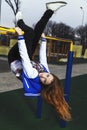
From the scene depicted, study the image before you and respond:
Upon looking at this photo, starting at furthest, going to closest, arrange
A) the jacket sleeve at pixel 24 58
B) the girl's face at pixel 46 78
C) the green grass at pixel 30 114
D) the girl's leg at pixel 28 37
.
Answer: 1. the green grass at pixel 30 114
2. the girl's leg at pixel 28 37
3. the girl's face at pixel 46 78
4. the jacket sleeve at pixel 24 58

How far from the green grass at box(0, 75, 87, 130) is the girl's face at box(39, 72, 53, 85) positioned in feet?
5.11

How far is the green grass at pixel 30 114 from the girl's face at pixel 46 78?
1556 millimetres

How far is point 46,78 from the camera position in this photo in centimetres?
472

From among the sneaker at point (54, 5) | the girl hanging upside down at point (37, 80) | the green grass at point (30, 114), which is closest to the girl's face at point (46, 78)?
the girl hanging upside down at point (37, 80)

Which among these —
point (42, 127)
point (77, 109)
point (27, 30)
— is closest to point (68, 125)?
point (42, 127)

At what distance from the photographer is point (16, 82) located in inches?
399

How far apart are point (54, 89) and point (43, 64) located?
692 millimetres

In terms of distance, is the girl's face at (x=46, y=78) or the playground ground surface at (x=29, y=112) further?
the playground ground surface at (x=29, y=112)

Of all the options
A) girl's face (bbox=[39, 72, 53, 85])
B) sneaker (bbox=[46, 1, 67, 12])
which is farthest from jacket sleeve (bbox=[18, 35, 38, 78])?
sneaker (bbox=[46, 1, 67, 12])

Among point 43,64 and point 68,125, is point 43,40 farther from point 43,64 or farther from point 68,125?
point 68,125

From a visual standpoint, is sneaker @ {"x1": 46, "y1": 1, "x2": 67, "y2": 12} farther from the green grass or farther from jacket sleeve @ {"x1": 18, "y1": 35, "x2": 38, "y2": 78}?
the green grass

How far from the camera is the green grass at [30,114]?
614 centimetres

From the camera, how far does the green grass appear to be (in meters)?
6.14

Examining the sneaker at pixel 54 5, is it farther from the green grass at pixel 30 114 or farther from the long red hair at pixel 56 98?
the green grass at pixel 30 114
